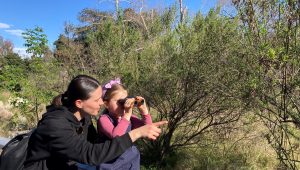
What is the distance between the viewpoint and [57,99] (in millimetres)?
2619

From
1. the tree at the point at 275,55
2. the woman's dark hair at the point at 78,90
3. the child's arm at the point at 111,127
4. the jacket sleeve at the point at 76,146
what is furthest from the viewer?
the tree at the point at 275,55

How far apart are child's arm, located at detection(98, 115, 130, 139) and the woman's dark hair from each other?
0.46 meters

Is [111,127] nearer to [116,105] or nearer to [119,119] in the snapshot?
[119,119]

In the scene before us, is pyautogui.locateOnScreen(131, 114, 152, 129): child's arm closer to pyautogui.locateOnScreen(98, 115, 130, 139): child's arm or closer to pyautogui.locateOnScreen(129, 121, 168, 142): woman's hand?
pyautogui.locateOnScreen(98, 115, 130, 139): child's arm

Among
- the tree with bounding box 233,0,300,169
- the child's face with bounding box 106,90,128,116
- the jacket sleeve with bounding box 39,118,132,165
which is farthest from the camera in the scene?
the tree with bounding box 233,0,300,169

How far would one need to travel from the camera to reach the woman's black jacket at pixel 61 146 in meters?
2.22

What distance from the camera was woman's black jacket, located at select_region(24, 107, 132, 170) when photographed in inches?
87.3

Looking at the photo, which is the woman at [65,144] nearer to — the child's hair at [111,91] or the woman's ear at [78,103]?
the woman's ear at [78,103]

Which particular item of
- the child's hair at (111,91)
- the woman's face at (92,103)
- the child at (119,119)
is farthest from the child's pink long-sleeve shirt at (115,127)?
the woman's face at (92,103)

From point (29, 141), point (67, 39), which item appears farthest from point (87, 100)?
point (67, 39)

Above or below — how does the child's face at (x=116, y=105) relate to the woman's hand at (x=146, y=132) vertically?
above

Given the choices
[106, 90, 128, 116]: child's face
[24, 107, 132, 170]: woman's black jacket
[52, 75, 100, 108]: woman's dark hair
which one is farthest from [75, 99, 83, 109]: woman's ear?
[106, 90, 128, 116]: child's face

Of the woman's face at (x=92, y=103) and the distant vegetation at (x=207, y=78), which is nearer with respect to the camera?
the woman's face at (x=92, y=103)

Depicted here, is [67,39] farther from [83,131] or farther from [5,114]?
[83,131]
